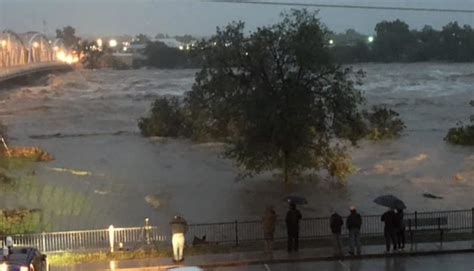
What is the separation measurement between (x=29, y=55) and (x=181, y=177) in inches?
4825

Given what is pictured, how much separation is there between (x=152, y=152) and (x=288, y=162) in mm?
22054

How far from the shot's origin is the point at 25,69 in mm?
121062

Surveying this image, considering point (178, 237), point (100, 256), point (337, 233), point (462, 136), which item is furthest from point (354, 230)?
point (462, 136)

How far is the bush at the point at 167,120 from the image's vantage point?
207ft

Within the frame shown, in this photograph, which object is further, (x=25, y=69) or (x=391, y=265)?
(x=25, y=69)

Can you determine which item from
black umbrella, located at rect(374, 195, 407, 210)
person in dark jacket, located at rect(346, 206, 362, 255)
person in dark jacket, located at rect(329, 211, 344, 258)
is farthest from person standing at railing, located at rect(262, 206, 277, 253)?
black umbrella, located at rect(374, 195, 407, 210)

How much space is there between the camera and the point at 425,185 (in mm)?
39625

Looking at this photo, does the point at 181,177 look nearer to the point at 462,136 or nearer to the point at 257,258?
the point at 462,136

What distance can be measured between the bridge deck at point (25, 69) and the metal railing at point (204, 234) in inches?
A: 3517

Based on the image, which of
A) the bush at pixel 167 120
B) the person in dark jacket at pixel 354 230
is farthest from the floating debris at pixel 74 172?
the person in dark jacket at pixel 354 230

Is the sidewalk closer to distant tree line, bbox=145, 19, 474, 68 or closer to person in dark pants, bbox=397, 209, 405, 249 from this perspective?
person in dark pants, bbox=397, 209, 405, 249

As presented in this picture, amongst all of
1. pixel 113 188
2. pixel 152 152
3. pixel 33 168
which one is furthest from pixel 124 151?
pixel 113 188

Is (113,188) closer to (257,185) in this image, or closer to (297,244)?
(257,185)

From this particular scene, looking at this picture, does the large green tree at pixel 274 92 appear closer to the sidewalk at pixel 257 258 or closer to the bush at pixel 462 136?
the sidewalk at pixel 257 258
